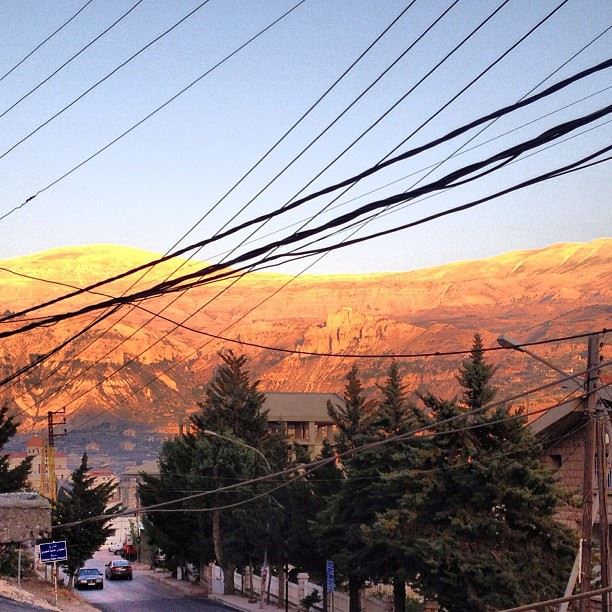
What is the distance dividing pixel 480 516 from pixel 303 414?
8216 cm

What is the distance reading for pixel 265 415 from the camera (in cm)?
7288

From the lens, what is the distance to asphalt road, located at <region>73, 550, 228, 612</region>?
174 ft

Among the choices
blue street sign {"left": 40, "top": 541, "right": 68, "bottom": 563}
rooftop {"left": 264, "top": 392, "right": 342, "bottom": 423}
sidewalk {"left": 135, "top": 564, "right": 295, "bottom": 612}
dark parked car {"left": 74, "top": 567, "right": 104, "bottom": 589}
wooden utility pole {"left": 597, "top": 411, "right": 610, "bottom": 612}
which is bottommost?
sidewalk {"left": 135, "top": 564, "right": 295, "bottom": 612}

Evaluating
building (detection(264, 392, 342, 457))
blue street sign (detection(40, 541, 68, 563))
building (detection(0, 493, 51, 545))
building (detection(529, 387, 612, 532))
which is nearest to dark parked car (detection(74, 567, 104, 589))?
blue street sign (detection(40, 541, 68, 563))

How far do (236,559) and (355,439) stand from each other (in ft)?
59.8

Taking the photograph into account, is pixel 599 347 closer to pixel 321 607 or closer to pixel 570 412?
pixel 570 412

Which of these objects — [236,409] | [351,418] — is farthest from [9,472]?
[236,409]

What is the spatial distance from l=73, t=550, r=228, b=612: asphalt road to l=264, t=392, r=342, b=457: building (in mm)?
40703

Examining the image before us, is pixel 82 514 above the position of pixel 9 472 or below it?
below

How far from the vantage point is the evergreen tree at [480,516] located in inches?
1324

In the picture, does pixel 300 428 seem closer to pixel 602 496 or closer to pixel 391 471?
pixel 391 471

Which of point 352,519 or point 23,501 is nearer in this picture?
point 23,501

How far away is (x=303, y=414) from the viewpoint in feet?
382

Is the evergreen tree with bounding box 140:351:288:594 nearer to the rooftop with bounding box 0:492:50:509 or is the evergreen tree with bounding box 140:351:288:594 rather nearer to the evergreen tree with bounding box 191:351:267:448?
the evergreen tree with bounding box 191:351:267:448
